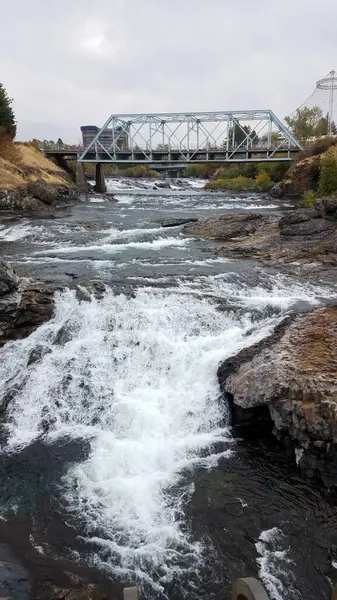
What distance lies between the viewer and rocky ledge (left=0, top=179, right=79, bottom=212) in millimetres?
34750

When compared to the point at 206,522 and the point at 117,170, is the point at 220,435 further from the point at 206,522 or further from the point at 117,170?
the point at 117,170

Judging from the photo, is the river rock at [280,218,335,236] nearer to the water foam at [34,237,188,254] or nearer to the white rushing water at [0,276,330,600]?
the water foam at [34,237,188,254]

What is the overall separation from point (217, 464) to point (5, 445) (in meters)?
4.87

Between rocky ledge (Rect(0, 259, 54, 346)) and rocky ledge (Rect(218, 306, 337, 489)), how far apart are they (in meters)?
6.03

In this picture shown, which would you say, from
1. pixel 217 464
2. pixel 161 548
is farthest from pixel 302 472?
pixel 161 548

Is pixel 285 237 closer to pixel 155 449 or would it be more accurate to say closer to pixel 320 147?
pixel 155 449

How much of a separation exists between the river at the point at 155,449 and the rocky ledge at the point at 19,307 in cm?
41

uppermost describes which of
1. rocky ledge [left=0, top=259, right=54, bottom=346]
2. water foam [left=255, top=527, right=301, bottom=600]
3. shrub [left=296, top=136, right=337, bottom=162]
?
shrub [left=296, top=136, right=337, bottom=162]

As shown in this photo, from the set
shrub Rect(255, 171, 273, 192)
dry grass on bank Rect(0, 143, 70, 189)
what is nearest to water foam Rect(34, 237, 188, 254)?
dry grass on bank Rect(0, 143, 70, 189)

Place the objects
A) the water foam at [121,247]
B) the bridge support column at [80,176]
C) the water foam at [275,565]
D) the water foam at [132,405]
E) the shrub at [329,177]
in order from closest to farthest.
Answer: the water foam at [275,565]
the water foam at [132,405]
the water foam at [121,247]
the shrub at [329,177]
the bridge support column at [80,176]

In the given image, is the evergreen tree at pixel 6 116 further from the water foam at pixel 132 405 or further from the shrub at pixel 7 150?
the water foam at pixel 132 405

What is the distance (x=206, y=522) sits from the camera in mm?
7699

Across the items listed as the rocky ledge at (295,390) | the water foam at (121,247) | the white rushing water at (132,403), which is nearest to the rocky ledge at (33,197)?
the water foam at (121,247)

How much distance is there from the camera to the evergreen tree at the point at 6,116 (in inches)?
1759
